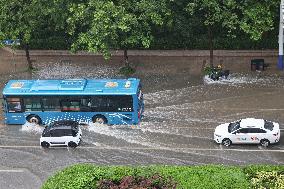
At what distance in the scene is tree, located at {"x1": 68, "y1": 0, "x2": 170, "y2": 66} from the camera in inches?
1638

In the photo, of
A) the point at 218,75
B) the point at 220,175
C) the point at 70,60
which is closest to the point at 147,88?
the point at 218,75

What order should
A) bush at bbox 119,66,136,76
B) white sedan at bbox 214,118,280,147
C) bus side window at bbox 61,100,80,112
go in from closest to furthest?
1. white sedan at bbox 214,118,280,147
2. bus side window at bbox 61,100,80,112
3. bush at bbox 119,66,136,76

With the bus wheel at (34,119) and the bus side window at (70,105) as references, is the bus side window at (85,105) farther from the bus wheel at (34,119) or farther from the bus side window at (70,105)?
the bus wheel at (34,119)

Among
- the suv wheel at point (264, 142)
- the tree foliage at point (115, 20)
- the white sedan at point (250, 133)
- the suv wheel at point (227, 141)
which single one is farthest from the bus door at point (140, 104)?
the suv wheel at point (264, 142)

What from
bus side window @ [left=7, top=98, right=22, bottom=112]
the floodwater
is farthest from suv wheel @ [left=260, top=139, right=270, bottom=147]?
bus side window @ [left=7, top=98, right=22, bottom=112]

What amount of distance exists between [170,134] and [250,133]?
508 cm

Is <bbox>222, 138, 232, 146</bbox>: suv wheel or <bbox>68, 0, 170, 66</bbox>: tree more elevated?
<bbox>68, 0, 170, 66</bbox>: tree

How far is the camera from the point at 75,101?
40.1 m

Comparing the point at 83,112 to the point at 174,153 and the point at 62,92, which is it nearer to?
the point at 62,92

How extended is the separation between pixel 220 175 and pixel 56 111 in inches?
572

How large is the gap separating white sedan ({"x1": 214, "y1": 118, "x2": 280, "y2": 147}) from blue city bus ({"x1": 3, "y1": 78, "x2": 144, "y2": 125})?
20.1 ft

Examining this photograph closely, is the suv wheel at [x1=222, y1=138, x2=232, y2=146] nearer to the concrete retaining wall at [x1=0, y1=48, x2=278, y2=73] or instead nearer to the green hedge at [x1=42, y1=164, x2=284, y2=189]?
the green hedge at [x1=42, y1=164, x2=284, y2=189]

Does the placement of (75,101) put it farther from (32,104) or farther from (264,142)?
(264,142)

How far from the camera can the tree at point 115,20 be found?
41.6 m
